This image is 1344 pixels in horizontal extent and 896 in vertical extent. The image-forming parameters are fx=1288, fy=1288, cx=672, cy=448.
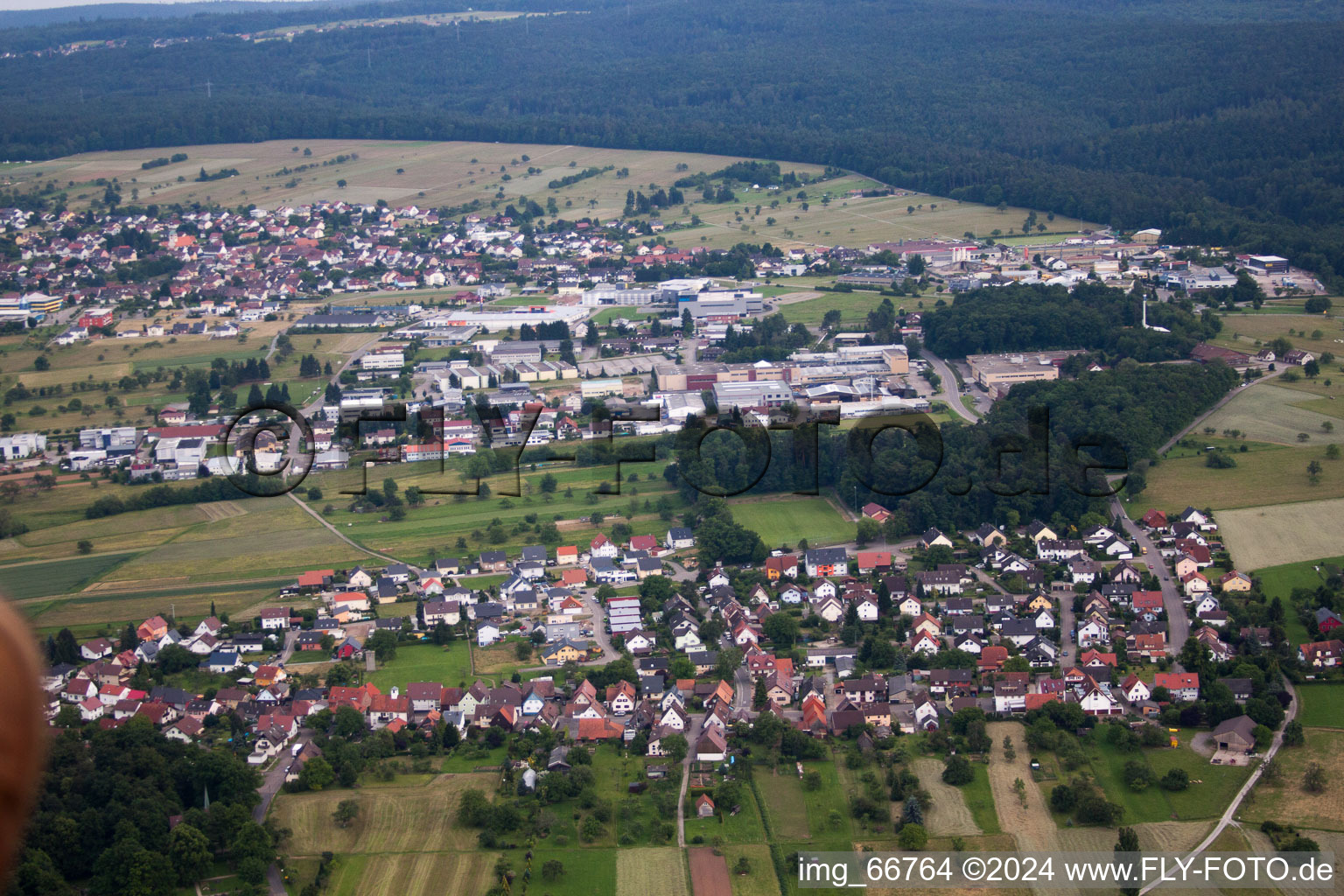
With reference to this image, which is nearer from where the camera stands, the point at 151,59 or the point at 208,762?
the point at 208,762

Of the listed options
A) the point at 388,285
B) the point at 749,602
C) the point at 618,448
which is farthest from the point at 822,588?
the point at 388,285

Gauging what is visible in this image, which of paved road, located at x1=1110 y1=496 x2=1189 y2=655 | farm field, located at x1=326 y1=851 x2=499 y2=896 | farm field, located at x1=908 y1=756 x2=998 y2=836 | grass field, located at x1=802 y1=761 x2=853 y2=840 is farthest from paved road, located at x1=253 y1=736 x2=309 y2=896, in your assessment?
paved road, located at x1=1110 y1=496 x2=1189 y2=655

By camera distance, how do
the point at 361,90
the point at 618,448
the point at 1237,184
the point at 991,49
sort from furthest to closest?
the point at 361,90 → the point at 991,49 → the point at 1237,184 → the point at 618,448

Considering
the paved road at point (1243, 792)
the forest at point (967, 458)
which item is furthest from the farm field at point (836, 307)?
the paved road at point (1243, 792)

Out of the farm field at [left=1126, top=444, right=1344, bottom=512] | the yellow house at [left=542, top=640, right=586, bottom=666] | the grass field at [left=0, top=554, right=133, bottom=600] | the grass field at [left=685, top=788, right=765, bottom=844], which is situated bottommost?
the farm field at [left=1126, top=444, right=1344, bottom=512]

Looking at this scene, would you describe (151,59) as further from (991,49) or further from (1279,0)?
→ (1279,0)

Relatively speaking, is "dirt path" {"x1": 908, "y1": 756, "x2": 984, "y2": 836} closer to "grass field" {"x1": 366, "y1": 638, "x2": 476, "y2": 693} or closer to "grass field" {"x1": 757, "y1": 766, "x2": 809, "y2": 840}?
"grass field" {"x1": 757, "y1": 766, "x2": 809, "y2": 840}
